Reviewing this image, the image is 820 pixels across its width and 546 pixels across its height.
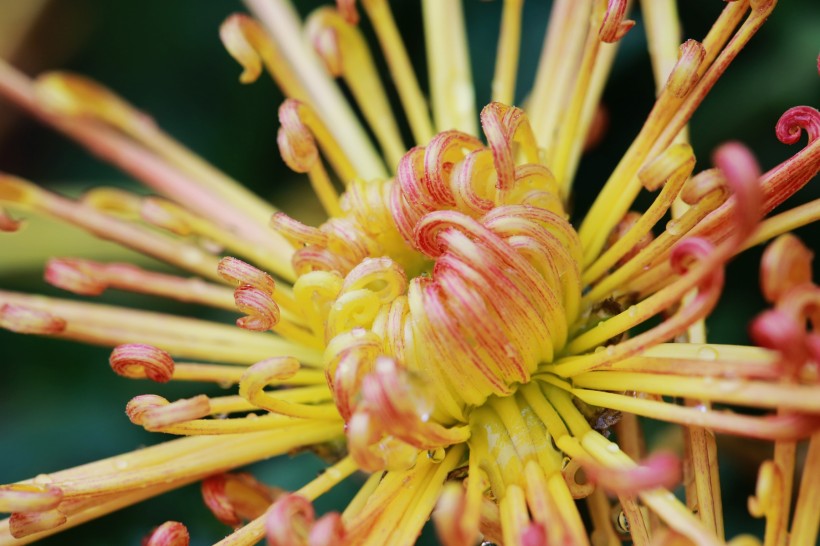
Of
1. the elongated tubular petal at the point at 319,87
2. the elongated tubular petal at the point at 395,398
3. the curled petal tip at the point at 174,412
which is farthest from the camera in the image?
the elongated tubular petal at the point at 319,87

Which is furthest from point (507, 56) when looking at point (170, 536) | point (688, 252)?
point (170, 536)

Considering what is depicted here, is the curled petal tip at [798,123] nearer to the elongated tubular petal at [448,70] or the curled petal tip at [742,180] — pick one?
the curled petal tip at [742,180]

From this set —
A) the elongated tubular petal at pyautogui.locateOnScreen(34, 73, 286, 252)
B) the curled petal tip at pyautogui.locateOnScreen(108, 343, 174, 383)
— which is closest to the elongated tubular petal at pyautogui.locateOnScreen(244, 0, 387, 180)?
the elongated tubular petal at pyautogui.locateOnScreen(34, 73, 286, 252)

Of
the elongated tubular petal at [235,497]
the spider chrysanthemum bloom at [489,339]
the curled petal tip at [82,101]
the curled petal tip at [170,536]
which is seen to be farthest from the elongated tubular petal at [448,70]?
the curled petal tip at [170,536]

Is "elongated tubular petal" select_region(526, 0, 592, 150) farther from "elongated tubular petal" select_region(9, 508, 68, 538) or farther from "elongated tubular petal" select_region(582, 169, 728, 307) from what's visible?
"elongated tubular petal" select_region(9, 508, 68, 538)

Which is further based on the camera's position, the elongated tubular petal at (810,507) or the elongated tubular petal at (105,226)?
the elongated tubular petal at (105,226)

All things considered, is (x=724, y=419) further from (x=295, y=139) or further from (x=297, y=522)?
(x=295, y=139)

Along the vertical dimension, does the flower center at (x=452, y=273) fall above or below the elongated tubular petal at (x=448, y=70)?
below

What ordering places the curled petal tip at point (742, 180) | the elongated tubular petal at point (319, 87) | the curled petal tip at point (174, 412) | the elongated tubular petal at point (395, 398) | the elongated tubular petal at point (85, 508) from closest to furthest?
1. the curled petal tip at point (742, 180)
2. the elongated tubular petal at point (395, 398)
3. the curled petal tip at point (174, 412)
4. the elongated tubular petal at point (85, 508)
5. the elongated tubular petal at point (319, 87)
